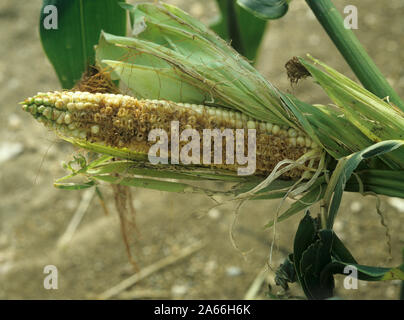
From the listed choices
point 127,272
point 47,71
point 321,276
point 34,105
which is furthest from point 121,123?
point 47,71

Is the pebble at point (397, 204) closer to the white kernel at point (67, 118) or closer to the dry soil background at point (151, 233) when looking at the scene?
the dry soil background at point (151, 233)

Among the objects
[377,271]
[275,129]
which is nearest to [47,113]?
[275,129]

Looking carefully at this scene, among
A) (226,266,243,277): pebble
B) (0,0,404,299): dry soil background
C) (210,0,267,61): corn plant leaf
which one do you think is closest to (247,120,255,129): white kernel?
(0,0,404,299): dry soil background

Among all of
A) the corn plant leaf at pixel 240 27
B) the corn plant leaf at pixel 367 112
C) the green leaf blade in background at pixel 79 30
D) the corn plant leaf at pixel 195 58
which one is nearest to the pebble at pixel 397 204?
the corn plant leaf at pixel 240 27

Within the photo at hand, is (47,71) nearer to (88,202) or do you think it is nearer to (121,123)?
(88,202)

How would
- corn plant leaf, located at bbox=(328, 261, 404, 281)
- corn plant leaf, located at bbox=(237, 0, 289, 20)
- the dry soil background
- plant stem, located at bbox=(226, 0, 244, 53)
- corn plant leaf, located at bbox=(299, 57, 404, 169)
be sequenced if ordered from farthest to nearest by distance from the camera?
the dry soil background < plant stem, located at bbox=(226, 0, 244, 53) < corn plant leaf, located at bbox=(237, 0, 289, 20) < corn plant leaf, located at bbox=(299, 57, 404, 169) < corn plant leaf, located at bbox=(328, 261, 404, 281)

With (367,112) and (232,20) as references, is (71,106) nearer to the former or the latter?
(367,112)

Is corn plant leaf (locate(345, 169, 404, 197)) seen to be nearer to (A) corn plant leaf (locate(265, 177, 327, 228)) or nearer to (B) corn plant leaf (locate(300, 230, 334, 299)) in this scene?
(A) corn plant leaf (locate(265, 177, 327, 228))
